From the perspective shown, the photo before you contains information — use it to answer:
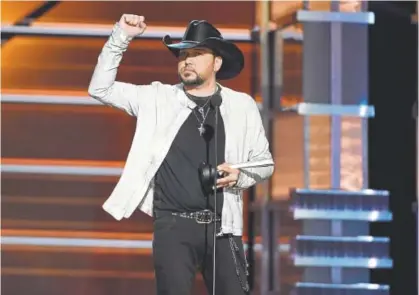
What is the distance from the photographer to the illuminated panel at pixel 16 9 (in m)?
5.33

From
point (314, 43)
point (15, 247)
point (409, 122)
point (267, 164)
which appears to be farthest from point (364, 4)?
point (15, 247)

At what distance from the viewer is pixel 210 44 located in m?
3.54

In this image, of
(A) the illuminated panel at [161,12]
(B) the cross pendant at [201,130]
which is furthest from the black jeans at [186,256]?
(A) the illuminated panel at [161,12]

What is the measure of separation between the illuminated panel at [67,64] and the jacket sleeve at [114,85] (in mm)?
1722

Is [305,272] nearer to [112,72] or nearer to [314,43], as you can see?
[314,43]

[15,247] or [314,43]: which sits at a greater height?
[314,43]

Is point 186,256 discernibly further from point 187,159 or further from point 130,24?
point 130,24

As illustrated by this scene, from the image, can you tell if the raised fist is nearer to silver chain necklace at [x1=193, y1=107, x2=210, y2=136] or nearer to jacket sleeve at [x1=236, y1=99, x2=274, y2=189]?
silver chain necklace at [x1=193, y1=107, x2=210, y2=136]

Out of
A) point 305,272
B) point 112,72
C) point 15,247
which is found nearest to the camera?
point 112,72

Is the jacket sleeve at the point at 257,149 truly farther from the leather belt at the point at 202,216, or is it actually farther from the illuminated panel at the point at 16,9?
the illuminated panel at the point at 16,9

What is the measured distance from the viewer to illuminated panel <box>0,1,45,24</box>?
533cm

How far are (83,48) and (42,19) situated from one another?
0.28 metres

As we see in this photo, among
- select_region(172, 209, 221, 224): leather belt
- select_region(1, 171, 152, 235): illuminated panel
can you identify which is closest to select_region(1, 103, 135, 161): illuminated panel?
select_region(1, 171, 152, 235): illuminated panel

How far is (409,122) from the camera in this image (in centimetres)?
488
